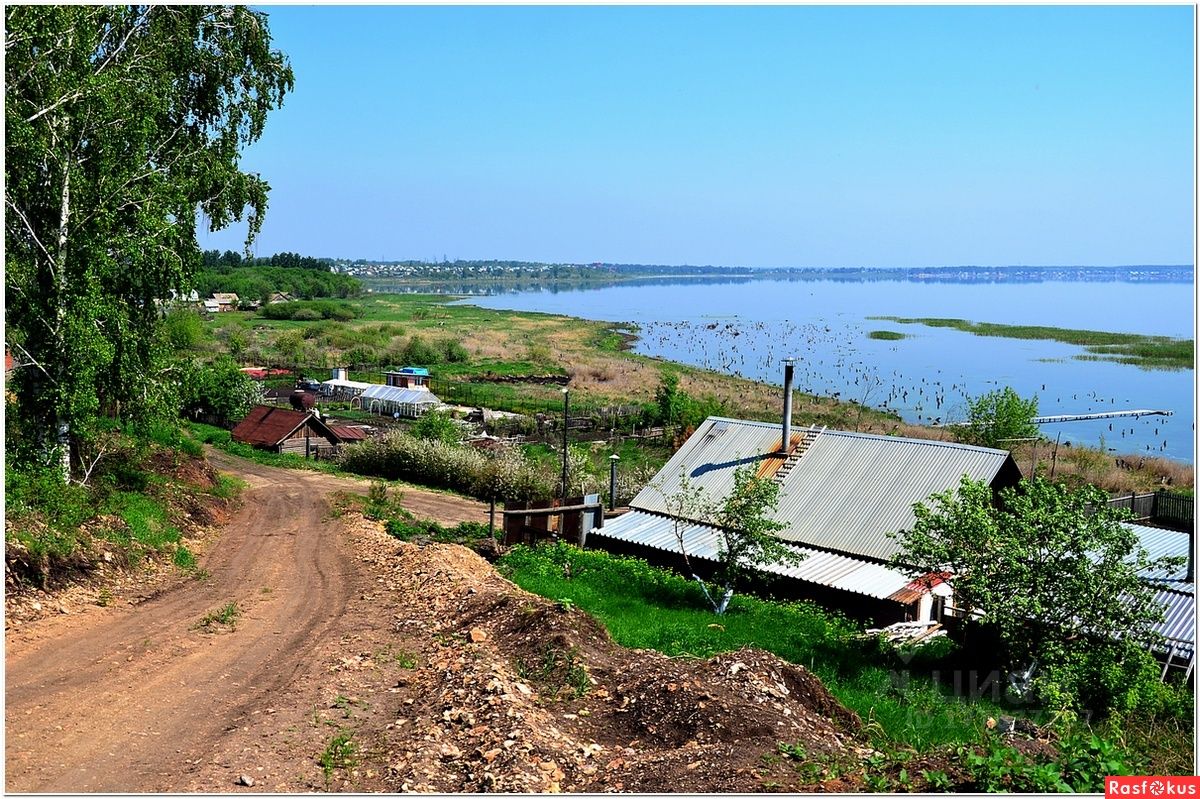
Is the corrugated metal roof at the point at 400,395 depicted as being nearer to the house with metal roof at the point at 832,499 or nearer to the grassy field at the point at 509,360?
the grassy field at the point at 509,360

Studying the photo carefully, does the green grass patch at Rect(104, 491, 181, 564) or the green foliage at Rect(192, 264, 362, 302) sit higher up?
the green foliage at Rect(192, 264, 362, 302)

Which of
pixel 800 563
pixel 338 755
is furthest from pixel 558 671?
pixel 800 563

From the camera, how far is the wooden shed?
3525 centimetres

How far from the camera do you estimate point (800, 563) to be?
58.7 feet

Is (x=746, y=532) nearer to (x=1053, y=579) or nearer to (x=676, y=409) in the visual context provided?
(x=1053, y=579)

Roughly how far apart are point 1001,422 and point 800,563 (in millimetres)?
17731

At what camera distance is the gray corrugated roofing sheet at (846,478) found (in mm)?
18984

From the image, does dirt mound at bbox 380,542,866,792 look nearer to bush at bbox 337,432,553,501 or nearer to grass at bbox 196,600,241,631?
grass at bbox 196,600,241,631

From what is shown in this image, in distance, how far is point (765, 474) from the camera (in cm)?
2148

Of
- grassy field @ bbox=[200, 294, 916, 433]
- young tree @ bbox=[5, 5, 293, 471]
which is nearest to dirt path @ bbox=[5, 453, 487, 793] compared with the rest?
young tree @ bbox=[5, 5, 293, 471]

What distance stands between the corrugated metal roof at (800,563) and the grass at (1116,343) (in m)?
49.0

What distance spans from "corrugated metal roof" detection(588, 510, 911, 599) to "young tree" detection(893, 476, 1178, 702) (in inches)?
186

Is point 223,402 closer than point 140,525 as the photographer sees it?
No

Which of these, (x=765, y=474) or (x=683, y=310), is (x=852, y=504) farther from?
(x=683, y=310)
